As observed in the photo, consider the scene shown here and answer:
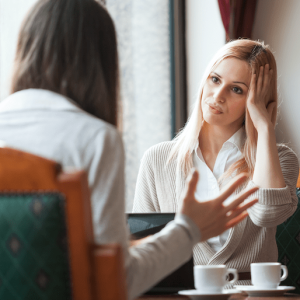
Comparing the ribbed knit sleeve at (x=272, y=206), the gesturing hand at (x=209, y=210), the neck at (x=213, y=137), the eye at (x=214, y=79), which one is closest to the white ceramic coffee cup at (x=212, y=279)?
the gesturing hand at (x=209, y=210)

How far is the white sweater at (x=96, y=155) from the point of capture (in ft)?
2.17

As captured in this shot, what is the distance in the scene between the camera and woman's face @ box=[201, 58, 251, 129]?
1830mm

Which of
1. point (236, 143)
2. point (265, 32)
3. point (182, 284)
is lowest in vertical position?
point (182, 284)

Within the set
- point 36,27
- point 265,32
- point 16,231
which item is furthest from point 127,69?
point 16,231

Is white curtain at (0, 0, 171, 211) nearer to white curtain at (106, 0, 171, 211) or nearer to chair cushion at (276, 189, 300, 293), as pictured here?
white curtain at (106, 0, 171, 211)

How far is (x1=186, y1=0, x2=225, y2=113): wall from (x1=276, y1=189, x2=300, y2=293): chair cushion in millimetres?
1385

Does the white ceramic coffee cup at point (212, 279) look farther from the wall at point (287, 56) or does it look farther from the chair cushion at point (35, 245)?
the wall at point (287, 56)

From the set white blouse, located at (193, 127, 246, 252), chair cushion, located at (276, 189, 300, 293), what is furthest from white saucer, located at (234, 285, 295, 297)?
chair cushion, located at (276, 189, 300, 293)

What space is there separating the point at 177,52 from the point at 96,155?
279 cm

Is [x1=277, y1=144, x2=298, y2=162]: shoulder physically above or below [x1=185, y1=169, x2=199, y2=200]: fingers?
below

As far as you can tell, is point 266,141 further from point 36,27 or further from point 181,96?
point 181,96

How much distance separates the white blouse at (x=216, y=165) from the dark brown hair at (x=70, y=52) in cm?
103

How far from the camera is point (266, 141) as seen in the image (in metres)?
→ 1.77

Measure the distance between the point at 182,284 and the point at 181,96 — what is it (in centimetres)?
228
